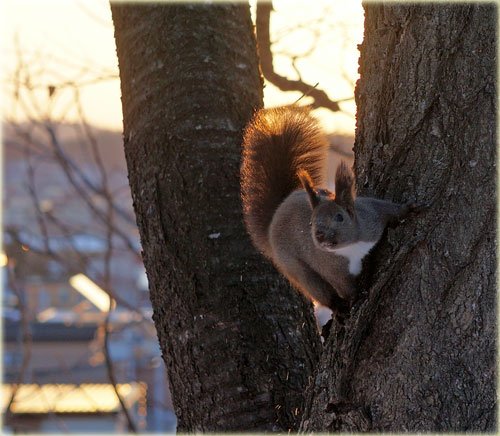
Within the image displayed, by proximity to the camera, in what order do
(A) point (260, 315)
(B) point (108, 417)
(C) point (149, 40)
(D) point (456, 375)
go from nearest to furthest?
(D) point (456, 375)
(A) point (260, 315)
(C) point (149, 40)
(B) point (108, 417)

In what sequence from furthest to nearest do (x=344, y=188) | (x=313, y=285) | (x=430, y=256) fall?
(x=313, y=285) < (x=344, y=188) < (x=430, y=256)

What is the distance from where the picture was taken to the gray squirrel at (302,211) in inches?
91.8

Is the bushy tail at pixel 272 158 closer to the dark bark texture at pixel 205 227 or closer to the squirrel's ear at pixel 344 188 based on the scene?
the dark bark texture at pixel 205 227

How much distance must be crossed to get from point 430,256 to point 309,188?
0.53 m

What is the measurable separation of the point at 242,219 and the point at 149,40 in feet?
2.00

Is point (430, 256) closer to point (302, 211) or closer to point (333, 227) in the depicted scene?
point (333, 227)

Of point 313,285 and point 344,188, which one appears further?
point 313,285

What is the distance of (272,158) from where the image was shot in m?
2.56

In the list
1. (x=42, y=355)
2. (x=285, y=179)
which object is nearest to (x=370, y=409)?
(x=285, y=179)

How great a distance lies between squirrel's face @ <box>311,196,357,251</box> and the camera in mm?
2352

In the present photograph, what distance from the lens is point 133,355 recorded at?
318 inches

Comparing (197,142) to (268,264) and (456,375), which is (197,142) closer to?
(268,264)

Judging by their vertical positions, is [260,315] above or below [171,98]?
below

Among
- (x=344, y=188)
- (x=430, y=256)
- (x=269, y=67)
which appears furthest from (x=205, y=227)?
(x=269, y=67)
